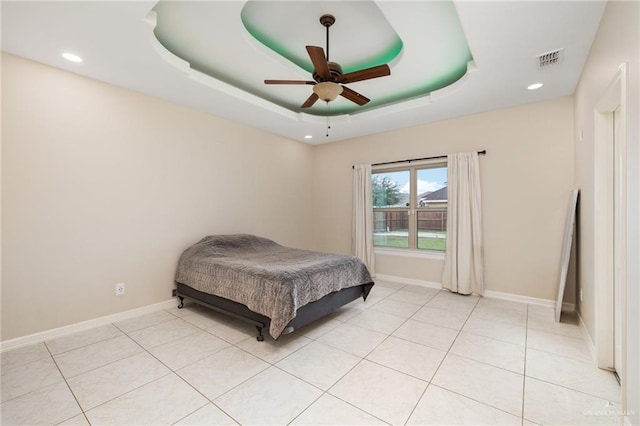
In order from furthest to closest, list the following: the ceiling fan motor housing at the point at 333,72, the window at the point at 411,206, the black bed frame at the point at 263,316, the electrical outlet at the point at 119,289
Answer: the window at the point at 411,206, the electrical outlet at the point at 119,289, the black bed frame at the point at 263,316, the ceiling fan motor housing at the point at 333,72

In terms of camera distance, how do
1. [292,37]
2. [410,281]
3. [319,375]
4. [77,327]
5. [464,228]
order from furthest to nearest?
[410,281] → [464,228] → [77,327] → [292,37] → [319,375]

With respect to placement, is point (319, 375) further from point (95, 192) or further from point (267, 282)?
point (95, 192)

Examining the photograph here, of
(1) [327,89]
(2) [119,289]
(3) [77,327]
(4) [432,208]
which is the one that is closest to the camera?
(1) [327,89]

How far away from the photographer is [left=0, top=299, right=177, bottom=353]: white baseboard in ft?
8.04

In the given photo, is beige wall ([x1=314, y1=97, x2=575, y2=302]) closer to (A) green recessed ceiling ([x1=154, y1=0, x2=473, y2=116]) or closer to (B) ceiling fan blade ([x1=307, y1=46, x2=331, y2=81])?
(A) green recessed ceiling ([x1=154, y1=0, x2=473, y2=116])

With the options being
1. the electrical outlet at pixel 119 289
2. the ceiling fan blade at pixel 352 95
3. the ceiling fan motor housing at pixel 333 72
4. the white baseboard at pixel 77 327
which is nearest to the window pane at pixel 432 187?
the ceiling fan blade at pixel 352 95

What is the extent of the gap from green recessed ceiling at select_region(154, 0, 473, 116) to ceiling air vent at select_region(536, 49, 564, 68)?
0.63 meters

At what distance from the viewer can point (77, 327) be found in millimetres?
2809

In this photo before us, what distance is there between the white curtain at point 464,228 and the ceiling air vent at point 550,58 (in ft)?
4.60

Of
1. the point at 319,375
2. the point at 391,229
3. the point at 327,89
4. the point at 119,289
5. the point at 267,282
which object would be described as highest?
the point at 327,89

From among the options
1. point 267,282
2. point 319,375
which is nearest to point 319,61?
point 267,282

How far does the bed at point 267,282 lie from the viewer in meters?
2.50

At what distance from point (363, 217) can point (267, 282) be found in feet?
9.11

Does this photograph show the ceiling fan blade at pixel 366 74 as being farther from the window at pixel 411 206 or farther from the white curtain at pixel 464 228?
the window at pixel 411 206
